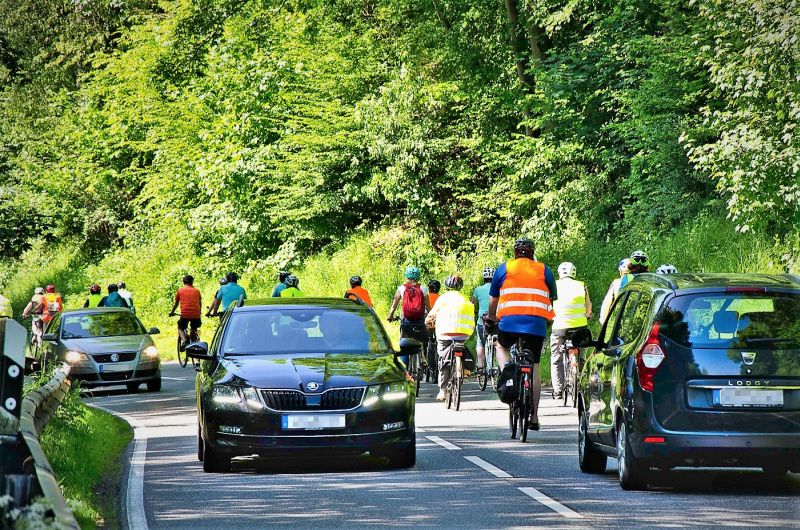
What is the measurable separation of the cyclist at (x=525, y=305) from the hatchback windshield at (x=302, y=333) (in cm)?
165

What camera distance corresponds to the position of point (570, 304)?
2181 cm

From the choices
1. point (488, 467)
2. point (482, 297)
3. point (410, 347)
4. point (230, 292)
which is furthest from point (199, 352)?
point (230, 292)

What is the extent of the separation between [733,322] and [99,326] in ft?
64.3

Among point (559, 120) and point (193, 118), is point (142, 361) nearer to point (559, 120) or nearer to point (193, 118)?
point (559, 120)

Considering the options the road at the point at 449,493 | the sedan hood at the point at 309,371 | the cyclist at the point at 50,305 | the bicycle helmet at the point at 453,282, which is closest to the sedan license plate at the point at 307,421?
the sedan hood at the point at 309,371

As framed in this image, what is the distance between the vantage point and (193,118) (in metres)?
56.2

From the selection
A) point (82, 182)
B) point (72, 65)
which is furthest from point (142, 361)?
point (72, 65)

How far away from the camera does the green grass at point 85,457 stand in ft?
37.1

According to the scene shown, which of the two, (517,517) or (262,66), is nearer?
(517,517)

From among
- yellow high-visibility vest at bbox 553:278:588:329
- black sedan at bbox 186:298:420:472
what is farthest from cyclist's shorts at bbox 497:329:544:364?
yellow high-visibility vest at bbox 553:278:588:329

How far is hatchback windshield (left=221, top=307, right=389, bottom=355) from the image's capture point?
14.7 meters

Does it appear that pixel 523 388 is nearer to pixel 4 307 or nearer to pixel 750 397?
pixel 750 397

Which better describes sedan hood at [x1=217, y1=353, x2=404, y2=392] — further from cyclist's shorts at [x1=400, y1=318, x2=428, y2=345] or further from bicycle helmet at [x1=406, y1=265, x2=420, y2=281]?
cyclist's shorts at [x1=400, y1=318, x2=428, y2=345]

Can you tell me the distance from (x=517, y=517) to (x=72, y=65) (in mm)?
66781
